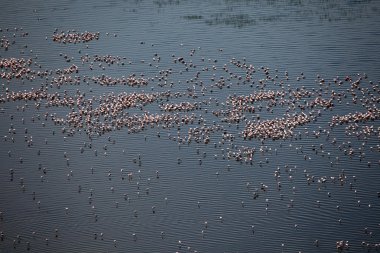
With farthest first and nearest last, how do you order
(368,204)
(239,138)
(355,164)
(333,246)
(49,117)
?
(49,117) → (239,138) → (355,164) → (368,204) → (333,246)

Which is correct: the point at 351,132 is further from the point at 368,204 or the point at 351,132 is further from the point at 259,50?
the point at 259,50

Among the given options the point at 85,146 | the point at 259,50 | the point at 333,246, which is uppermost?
the point at 259,50

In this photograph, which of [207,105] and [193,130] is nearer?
[193,130]

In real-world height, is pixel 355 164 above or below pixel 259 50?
below

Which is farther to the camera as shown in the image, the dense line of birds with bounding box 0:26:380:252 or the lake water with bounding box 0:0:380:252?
the dense line of birds with bounding box 0:26:380:252

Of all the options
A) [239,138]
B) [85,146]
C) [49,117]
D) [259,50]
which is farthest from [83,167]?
[259,50]

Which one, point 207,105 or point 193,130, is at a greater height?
point 207,105

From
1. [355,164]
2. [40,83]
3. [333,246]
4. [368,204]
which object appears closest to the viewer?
[333,246]

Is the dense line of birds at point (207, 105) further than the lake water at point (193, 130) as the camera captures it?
Yes
